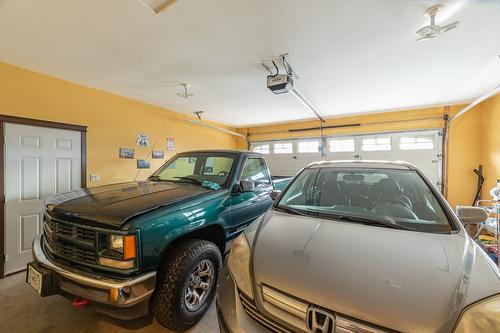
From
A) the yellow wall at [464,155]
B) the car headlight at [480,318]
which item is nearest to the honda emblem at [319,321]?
the car headlight at [480,318]

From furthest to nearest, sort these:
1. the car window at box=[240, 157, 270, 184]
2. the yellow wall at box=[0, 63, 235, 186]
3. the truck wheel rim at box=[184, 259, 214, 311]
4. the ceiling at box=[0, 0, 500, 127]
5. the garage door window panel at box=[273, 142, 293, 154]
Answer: the garage door window panel at box=[273, 142, 293, 154], the yellow wall at box=[0, 63, 235, 186], the car window at box=[240, 157, 270, 184], the ceiling at box=[0, 0, 500, 127], the truck wheel rim at box=[184, 259, 214, 311]

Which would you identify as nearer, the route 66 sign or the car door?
the car door

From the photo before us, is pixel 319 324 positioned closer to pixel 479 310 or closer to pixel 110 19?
pixel 479 310

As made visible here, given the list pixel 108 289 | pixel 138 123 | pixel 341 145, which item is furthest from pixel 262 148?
pixel 108 289

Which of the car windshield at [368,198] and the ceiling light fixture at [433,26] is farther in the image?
the ceiling light fixture at [433,26]

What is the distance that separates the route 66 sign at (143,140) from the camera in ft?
15.3

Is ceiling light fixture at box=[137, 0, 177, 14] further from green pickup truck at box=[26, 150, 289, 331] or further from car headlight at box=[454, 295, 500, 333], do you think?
car headlight at box=[454, 295, 500, 333]

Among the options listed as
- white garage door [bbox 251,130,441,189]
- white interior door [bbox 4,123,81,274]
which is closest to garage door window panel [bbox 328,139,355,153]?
white garage door [bbox 251,130,441,189]

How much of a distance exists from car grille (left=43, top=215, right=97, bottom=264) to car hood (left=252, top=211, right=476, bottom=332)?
4.09ft

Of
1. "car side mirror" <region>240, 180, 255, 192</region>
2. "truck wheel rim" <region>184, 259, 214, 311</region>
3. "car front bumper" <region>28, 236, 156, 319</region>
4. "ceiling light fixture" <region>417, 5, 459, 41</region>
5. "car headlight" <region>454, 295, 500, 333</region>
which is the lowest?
"truck wheel rim" <region>184, 259, 214, 311</region>

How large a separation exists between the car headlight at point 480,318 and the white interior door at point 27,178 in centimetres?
468

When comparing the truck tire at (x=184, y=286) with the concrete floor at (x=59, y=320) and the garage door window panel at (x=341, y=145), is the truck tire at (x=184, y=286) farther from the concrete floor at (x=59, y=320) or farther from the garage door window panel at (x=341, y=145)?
the garage door window panel at (x=341, y=145)

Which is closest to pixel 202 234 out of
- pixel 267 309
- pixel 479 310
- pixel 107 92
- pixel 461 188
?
pixel 267 309

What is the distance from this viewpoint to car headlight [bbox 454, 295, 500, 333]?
78cm
